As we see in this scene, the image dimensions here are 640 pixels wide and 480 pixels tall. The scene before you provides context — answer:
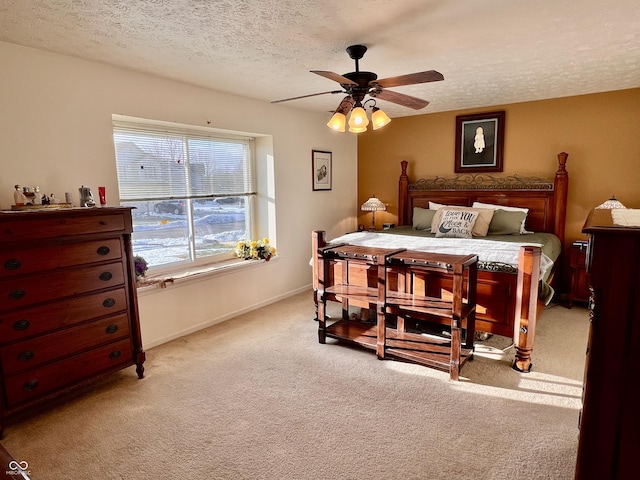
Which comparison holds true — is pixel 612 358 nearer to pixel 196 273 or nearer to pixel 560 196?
pixel 196 273

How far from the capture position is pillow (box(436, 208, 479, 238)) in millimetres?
4266

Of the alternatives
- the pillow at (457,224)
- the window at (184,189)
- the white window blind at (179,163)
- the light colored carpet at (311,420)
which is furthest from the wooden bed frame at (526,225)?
the white window blind at (179,163)

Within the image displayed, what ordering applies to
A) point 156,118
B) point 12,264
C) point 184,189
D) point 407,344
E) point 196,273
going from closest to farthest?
point 12,264 → point 407,344 → point 156,118 → point 196,273 → point 184,189

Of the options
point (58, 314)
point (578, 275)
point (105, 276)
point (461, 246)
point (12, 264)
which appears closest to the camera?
point (12, 264)

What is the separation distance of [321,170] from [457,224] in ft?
6.64

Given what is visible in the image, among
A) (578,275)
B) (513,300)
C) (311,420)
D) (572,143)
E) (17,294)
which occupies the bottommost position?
(311,420)

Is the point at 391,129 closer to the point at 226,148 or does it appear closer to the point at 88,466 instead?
the point at 226,148

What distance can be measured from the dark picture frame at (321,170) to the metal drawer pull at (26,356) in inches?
142

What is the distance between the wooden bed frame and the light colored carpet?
33 centimetres

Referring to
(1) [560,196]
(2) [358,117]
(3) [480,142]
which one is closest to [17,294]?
(2) [358,117]

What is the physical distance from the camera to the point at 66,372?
2.45 meters

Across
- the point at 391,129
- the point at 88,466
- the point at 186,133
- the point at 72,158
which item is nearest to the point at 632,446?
the point at 88,466

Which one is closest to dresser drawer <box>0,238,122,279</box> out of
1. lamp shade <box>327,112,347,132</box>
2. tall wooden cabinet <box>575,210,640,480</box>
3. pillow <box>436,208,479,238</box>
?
lamp shade <box>327,112,347,132</box>

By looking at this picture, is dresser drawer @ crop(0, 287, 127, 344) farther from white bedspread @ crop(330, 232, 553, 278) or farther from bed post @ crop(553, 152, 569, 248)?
bed post @ crop(553, 152, 569, 248)
